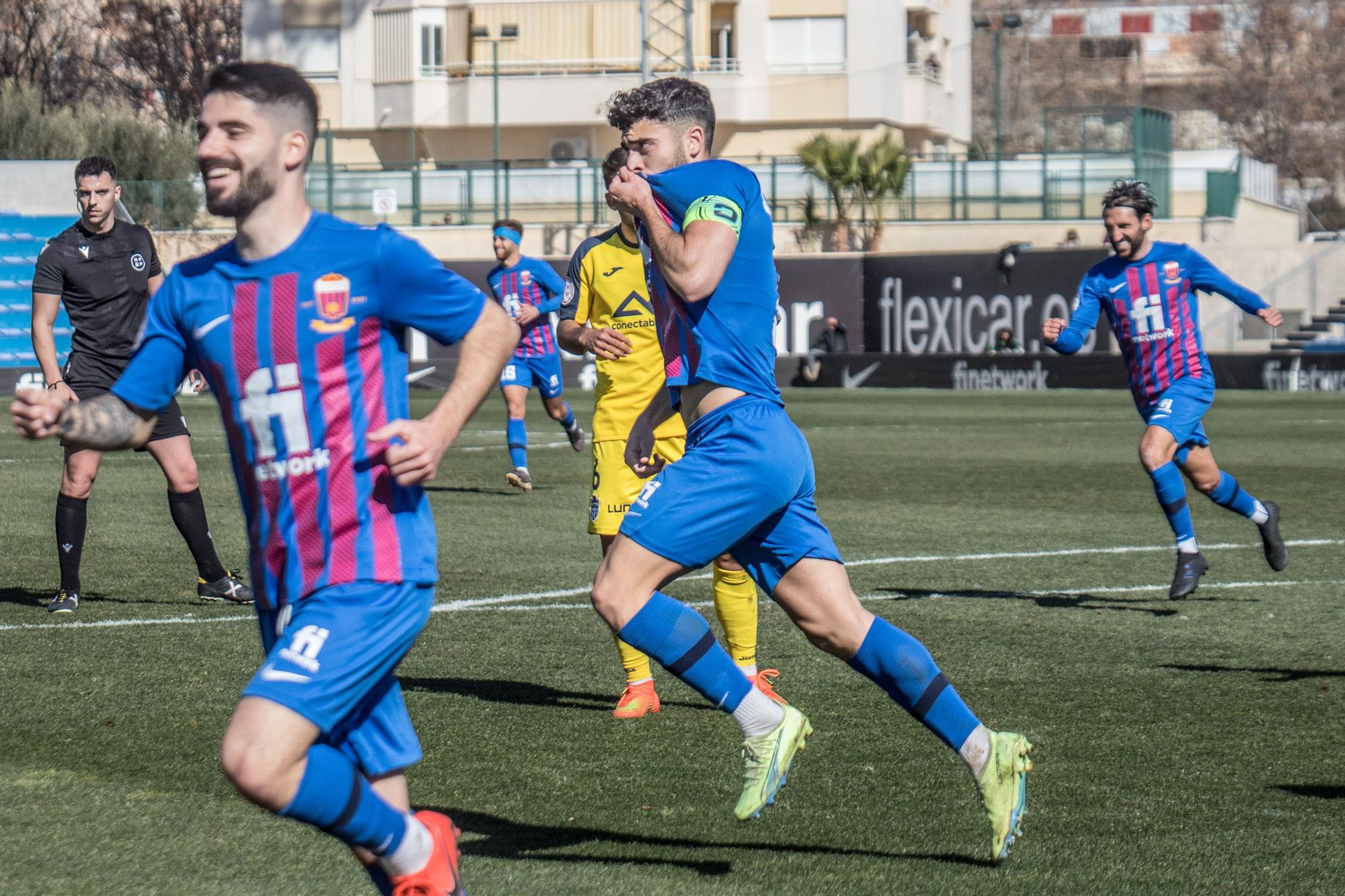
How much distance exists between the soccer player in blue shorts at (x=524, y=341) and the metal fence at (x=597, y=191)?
23.8 meters

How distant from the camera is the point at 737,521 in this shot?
4.85m

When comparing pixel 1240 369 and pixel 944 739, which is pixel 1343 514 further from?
pixel 1240 369

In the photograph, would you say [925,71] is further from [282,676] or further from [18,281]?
[282,676]

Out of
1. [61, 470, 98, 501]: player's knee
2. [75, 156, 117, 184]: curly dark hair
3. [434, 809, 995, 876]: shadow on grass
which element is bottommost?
[434, 809, 995, 876]: shadow on grass

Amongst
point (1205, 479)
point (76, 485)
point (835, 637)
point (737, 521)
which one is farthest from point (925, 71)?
point (737, 521)

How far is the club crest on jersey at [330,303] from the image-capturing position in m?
3.78

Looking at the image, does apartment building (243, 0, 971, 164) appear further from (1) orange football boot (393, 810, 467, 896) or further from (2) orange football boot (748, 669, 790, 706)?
(1) orange football boot (393, 810, 467, 896)

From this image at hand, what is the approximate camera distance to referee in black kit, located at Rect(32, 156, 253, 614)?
9.09m

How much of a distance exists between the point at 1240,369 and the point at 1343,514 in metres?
18.7

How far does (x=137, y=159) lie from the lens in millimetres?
46188

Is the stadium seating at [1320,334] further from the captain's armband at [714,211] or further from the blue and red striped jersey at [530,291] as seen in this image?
the captain's armband at [714,211]

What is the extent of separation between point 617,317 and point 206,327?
404 centimetres

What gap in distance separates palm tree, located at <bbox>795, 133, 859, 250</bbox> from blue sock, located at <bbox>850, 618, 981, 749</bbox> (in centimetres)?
3752

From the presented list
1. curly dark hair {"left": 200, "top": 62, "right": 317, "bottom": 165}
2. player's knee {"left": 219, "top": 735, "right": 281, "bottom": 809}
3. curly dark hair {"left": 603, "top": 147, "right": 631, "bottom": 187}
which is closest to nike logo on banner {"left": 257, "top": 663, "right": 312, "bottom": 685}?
player's knee {"left": 219, "top": 735, "right": 281, "bottom": 809}
